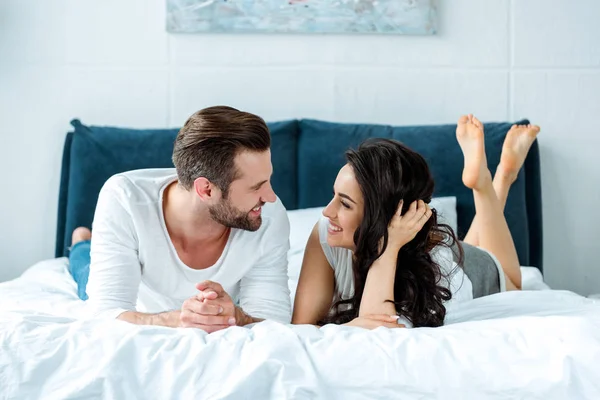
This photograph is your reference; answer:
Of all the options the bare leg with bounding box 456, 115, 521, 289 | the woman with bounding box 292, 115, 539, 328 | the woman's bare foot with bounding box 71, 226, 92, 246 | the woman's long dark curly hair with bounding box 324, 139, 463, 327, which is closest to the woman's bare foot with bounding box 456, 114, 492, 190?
the bare leg with bounding box 456, 115, 521, 289

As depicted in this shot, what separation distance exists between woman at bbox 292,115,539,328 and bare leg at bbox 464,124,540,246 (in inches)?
28.1

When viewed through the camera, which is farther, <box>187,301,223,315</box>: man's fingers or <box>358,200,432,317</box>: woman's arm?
<box>358,200,432,317</box>: woman's arm

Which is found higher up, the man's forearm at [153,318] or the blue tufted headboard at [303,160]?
the blue tufted headboard at [303,160]

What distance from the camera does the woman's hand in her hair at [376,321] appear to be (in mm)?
2002

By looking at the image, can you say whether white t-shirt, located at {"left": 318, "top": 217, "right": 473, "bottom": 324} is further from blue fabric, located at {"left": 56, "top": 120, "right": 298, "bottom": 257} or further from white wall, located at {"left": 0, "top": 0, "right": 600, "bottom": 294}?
white wall, located at {"left": 0, "top": 0, "right": 600, "bottom": 294}

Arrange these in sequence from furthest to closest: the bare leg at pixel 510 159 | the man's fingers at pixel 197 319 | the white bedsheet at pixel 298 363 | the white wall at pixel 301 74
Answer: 1. the white wall at pixel 301 74
2. the bare leg at pixel 510 159
3. the man's fingers at pixel 197 319
4. the white bedsheet at pixel 298 363

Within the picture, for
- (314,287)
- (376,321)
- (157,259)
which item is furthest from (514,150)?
(157,259)

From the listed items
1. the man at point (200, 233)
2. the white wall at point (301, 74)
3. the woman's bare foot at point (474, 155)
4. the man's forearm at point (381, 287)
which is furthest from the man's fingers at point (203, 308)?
the white wall at point (301, 74)

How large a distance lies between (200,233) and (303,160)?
1052 millimetres

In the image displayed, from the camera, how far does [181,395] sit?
1544mm

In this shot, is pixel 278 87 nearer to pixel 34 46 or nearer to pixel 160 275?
pixel 34 46

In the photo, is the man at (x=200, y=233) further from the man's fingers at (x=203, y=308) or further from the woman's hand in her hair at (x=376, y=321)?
the woman's hand in her hair at (x=376, y=321)

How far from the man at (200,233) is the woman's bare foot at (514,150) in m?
1.09

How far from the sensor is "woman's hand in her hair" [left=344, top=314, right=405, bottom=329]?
2.00 m
